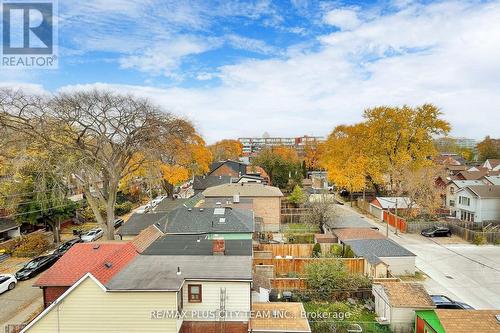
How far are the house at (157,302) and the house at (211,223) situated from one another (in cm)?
827

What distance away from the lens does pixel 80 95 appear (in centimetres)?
2766

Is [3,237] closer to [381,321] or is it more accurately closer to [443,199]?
[381,321]

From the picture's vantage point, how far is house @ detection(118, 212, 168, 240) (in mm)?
28734

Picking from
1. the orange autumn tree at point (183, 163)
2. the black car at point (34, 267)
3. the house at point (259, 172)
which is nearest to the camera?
the black car at point (34, 267)

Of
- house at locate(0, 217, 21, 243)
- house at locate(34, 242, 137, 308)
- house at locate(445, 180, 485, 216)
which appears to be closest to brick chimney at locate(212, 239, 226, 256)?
house at locate(34, 242, 137, 308)

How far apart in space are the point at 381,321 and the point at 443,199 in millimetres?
37012

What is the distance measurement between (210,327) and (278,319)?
10.8 feet

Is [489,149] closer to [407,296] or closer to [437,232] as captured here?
[437,232]

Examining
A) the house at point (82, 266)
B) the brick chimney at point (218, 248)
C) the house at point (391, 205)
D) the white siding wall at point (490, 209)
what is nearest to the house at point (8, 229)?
the house at point (82, 266)

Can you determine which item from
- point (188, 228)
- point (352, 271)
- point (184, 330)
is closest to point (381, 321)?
point (352, 271)

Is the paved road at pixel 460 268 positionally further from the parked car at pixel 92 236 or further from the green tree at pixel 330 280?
the parked car at pixel 92 236

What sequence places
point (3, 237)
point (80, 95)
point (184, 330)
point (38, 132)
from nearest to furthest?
point (184, 330) → point (38, 132) → point (80, 95) → point (3, 237)

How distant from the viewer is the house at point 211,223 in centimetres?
2444

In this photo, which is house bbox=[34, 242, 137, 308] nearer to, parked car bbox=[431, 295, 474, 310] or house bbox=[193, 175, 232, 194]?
parked car bbox=[431, 295, 474, 310]
